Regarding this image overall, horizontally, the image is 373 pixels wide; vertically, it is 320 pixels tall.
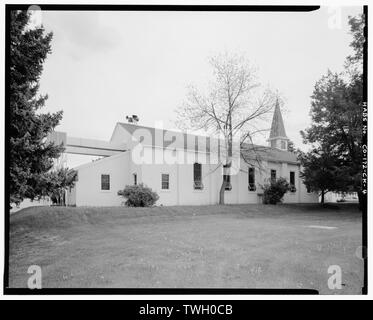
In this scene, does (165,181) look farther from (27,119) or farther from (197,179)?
(27,119)

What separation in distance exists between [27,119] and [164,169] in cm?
993

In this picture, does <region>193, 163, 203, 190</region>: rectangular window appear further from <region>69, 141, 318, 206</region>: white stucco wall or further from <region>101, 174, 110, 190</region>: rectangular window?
<region>101, 174, 110, 190</region>: rectangular window

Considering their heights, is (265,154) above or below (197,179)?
above

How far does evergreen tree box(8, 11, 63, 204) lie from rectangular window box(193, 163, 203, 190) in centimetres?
1103

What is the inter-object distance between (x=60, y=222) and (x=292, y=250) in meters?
6.87

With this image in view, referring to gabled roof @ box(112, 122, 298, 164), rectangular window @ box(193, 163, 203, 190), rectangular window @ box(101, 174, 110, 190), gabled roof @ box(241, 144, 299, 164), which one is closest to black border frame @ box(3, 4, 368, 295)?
rectangular window @ box(101, 174, 110, 190)

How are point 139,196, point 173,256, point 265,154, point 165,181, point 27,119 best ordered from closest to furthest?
point 173,256, point 27,119, point 139,196, point 165,181, point 265,154

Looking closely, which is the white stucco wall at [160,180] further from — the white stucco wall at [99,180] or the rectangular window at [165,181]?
the rectangular window at [165,181]

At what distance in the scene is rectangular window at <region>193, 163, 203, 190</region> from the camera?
59.4 ft

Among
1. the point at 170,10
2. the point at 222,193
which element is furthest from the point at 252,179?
the point at 170,10

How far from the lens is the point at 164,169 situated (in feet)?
55.0

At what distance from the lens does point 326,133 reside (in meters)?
15.0

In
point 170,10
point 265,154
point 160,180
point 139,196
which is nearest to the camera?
point 170,10

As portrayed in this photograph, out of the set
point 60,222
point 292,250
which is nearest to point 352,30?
point 292,250
